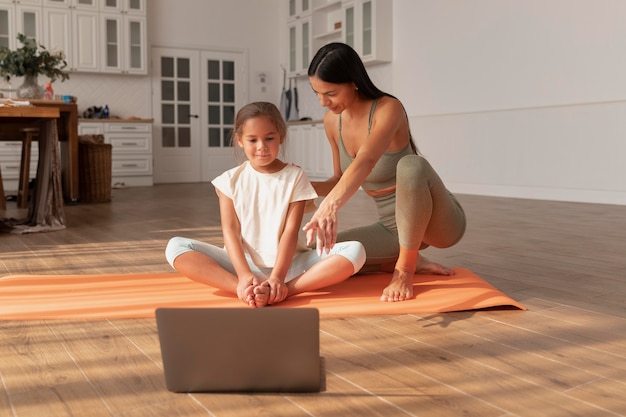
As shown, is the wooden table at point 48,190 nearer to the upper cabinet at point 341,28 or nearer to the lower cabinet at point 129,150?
the lower cabinet at point 129,150

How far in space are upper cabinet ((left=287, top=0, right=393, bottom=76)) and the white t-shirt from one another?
A: 6.25 m

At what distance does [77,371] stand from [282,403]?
0.49 meters

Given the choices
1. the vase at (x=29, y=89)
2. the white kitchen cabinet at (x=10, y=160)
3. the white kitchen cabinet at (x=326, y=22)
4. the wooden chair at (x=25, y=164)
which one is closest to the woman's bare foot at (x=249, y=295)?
the wooden chair at (x=25, y=164)

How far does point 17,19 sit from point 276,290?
7633 millimetres

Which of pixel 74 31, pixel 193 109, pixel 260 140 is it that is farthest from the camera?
pixel 193 109

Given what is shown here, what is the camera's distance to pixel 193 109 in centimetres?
975

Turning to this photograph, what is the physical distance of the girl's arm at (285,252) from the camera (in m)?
1.91

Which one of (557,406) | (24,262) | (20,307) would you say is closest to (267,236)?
(20,307)

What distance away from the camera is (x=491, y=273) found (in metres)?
2.62

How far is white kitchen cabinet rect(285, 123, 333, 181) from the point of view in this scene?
8.87 m

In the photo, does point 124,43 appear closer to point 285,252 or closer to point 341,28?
point 341,28

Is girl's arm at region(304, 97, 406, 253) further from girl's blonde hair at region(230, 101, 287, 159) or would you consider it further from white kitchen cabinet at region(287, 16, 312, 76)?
white kitchen cabinet at region(287, 16, 312, 76)

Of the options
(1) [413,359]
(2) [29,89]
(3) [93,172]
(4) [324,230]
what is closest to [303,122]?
(3) [93,172]

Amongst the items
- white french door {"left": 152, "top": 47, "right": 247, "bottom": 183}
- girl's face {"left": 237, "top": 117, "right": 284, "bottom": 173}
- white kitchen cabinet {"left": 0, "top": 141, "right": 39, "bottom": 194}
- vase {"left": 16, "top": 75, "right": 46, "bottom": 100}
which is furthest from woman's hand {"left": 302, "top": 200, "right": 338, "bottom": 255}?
white french door {"left": 152, "top": 47, "right": 247, "bottom": 183}
